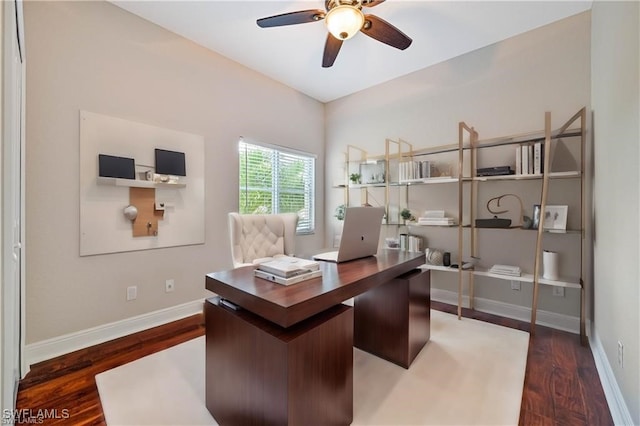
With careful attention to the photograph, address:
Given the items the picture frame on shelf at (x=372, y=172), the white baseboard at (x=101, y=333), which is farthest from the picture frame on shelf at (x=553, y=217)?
the white baseboard at (x=101, y=333)

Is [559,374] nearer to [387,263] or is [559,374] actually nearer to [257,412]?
[387,263]

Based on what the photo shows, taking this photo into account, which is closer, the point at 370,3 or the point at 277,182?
the point at 370,3

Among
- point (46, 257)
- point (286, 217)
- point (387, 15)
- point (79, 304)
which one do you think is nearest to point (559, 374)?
point (286, 217)

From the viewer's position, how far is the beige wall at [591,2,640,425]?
4.02 feet

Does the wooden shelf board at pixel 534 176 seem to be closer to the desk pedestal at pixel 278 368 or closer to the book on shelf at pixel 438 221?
the book on shelf at pixel 438 221

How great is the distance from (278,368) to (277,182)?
288cm

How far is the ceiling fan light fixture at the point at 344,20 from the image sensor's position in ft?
5.75

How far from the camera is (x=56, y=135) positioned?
2.00 metres

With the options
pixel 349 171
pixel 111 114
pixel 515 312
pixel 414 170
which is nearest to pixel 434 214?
pixel 414 170

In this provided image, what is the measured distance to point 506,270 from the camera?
2.50m

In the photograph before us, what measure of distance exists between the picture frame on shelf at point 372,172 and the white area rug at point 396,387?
208 centimetres

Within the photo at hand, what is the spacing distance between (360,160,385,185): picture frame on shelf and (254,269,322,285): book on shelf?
2.37 meters

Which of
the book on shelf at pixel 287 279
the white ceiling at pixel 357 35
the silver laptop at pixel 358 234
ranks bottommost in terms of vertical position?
the book on shelf at pixel 287 279

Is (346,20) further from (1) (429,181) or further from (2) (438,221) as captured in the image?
(2) (438,221)
